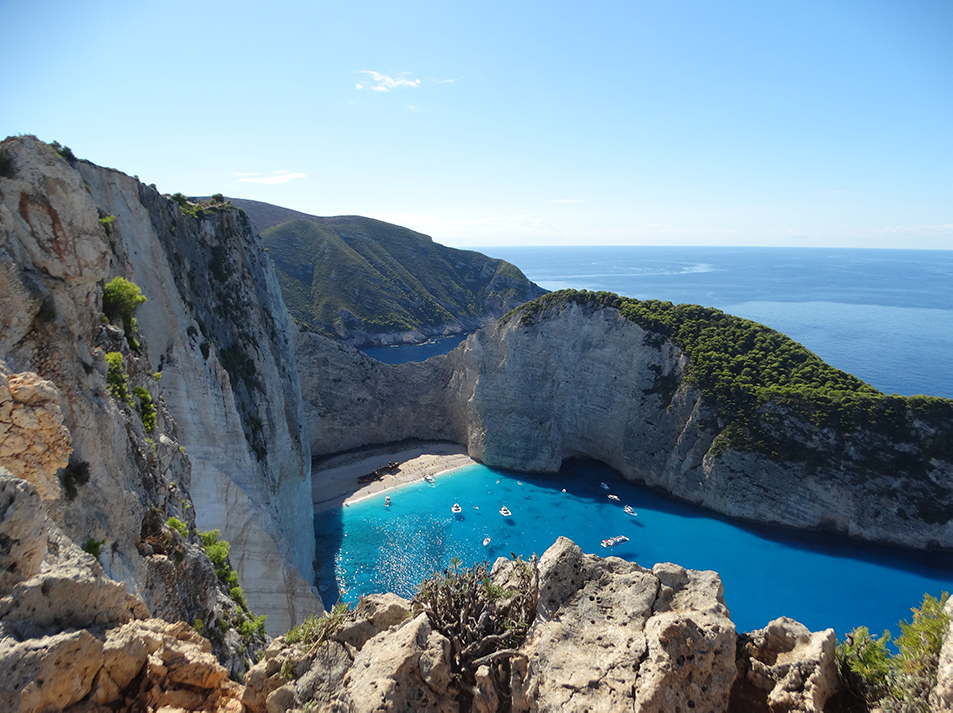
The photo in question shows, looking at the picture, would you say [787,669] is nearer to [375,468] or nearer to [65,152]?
[65,152]

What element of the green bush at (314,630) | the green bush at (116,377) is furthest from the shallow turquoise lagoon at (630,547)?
the green bush at (314,630)

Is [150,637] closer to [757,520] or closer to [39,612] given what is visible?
[39,612]

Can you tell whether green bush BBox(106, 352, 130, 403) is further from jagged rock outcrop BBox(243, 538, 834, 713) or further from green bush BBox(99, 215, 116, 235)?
jagged rock outcrop BBox(243, 538, 834, 713)

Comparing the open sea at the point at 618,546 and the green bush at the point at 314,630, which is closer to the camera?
the green bush at the point at 314,630

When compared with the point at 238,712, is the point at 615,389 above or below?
below

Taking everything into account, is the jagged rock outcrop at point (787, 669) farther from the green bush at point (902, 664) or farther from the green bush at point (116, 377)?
the green bush at point (116, 377)

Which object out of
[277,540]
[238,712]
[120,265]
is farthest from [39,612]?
[277,540]
